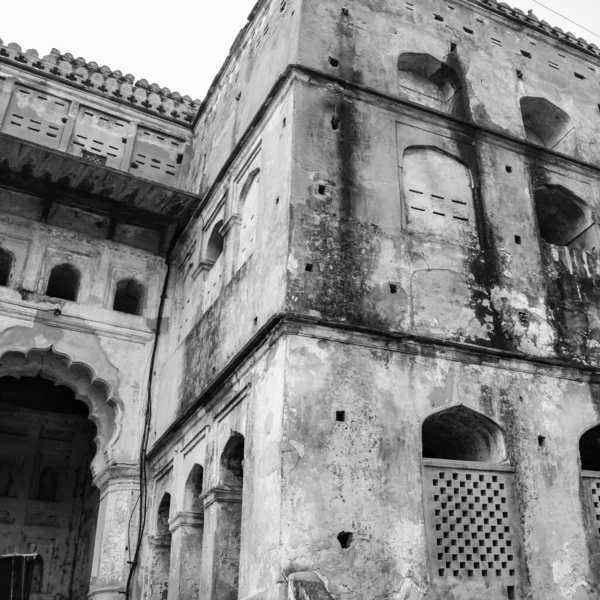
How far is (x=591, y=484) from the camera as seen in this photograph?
9.50 meters

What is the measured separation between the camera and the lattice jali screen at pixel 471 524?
27.7ft

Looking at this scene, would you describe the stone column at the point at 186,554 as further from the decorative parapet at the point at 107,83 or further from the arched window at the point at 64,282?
the decorative parapet at the point at 107,83

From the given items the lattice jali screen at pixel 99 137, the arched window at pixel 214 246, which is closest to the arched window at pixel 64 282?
the lattice jali screen at pixel 99 137

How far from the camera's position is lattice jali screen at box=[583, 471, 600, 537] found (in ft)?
30.3

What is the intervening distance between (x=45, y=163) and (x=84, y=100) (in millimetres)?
2551

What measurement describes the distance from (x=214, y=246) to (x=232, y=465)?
4351mm

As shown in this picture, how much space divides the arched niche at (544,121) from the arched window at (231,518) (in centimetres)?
755

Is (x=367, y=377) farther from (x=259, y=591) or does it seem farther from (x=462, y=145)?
(x=462, y=145)

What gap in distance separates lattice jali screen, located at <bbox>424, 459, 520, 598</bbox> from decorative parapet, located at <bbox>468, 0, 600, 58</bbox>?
27.8 feet

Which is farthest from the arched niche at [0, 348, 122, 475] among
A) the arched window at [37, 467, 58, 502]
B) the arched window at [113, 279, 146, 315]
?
the arched window at [37, 467, 58, 502]

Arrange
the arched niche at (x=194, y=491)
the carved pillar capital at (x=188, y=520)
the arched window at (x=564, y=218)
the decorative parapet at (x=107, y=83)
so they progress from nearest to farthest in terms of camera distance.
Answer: the carved pillar capital at (x=188, y=520) → the arched niche at (x=194, y=491) → the arched window at (x=564, y=218) → the decorative parapet at (x=107, y=83)

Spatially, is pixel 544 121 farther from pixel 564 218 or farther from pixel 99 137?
pixel 99 137

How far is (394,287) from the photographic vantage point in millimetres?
9625

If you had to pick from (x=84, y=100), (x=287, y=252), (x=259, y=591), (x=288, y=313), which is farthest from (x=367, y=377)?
(x=84, y=100)
